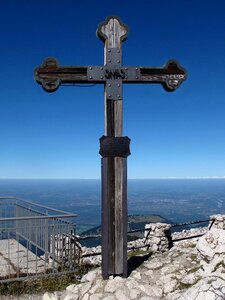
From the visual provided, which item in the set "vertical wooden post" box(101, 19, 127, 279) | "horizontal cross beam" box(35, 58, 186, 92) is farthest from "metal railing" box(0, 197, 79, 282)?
"horizontal cross beam" box(35, 58, 186, 92)

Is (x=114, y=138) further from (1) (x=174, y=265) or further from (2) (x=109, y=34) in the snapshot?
(1) (x=174, y=265)

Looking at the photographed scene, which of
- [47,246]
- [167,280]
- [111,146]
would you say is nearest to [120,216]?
[111,146]

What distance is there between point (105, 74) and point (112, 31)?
0.88 metres

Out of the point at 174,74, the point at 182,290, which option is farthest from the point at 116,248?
the point at 174,74

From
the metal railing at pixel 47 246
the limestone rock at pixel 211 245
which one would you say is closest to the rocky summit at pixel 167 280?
the limestone rock at pixel 211 245

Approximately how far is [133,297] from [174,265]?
1479 mm

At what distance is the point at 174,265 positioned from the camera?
7.36m

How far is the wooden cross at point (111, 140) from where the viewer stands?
6.83 meters

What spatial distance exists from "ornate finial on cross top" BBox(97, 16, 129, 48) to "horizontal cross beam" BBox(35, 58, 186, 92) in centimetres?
49

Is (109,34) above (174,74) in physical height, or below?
above

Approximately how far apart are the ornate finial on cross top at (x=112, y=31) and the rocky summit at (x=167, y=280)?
430cm

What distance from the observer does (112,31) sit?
23.2ft

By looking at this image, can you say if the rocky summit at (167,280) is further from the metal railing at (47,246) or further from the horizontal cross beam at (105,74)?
the horizontal cross beam at (105,74)

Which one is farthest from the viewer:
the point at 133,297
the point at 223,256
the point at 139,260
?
the point at 139,260
